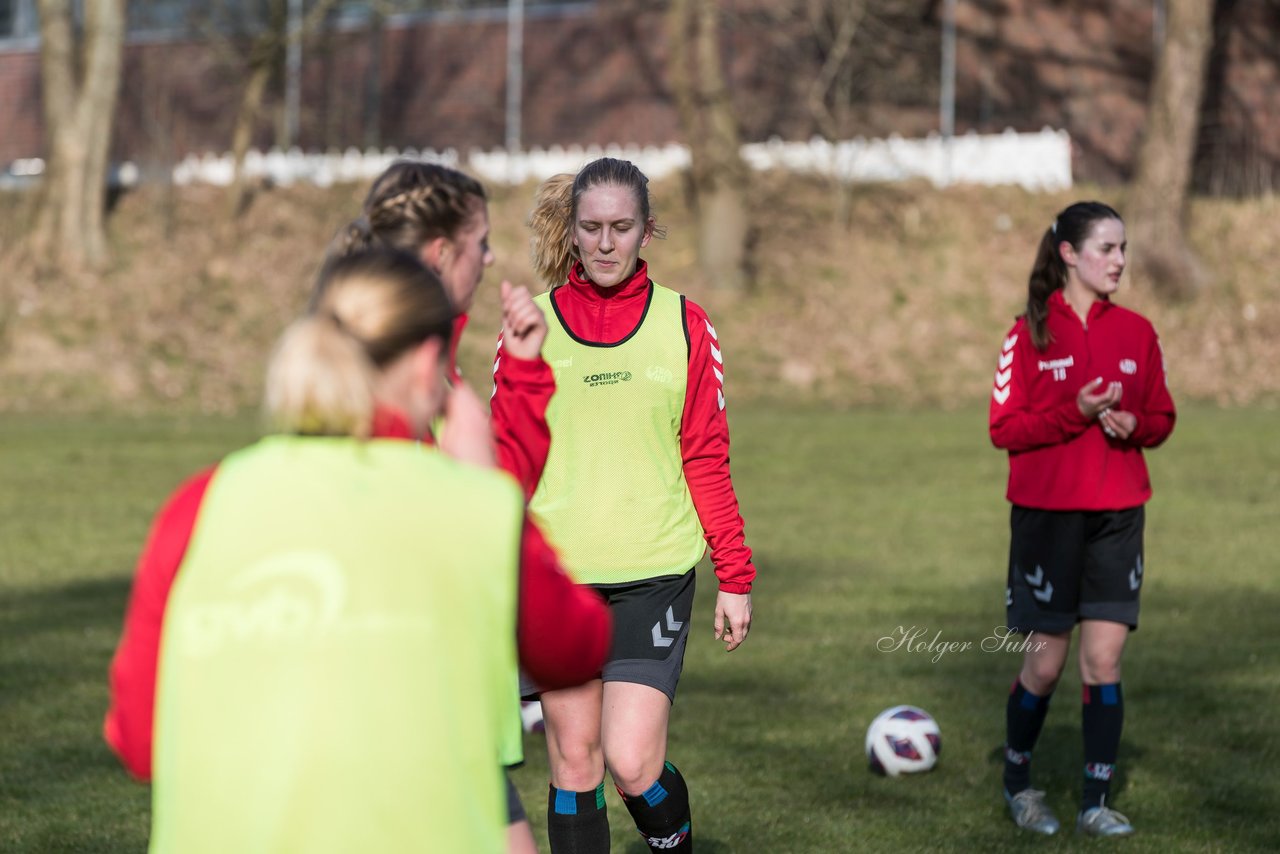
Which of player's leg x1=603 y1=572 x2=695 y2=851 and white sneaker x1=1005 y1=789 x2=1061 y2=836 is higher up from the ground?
player's leg x1=603 y1=572 x2=695 y2=851

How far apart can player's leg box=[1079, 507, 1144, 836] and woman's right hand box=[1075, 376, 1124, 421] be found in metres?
0.50

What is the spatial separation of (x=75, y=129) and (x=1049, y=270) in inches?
960

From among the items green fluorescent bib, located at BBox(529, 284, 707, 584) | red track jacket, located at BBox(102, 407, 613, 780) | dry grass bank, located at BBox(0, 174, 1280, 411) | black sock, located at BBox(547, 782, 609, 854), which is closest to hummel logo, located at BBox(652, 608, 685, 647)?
green fluorescent bib, located at BBox(529, 284, 707, 584)

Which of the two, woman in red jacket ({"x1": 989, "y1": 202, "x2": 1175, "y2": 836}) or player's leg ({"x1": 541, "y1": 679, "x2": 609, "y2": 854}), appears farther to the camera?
woman in red jacket ({"x1": 989, "y1": 202, "x2": 1175, "y2": 836})

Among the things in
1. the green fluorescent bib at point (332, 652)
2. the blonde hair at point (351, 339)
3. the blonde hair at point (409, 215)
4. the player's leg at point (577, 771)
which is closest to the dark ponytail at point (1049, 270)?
the player's leg at point (577, 771)

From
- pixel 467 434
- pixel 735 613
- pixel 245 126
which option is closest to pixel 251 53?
pixel 245 126

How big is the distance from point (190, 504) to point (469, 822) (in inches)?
25.9

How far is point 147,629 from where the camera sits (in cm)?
271

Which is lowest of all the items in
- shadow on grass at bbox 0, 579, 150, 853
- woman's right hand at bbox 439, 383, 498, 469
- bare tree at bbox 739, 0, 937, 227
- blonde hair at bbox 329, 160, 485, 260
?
shadow on grass at bbox 0, 579, 150, 853

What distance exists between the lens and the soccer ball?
7.30 m

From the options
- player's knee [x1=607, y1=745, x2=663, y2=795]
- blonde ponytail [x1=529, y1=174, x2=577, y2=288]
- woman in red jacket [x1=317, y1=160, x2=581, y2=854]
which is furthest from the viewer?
blonde ponytail [x1=529, y1=174, x2=577, y2=288]

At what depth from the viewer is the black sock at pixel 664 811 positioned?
199 inches

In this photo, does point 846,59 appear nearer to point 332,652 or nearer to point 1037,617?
point 1037,617
